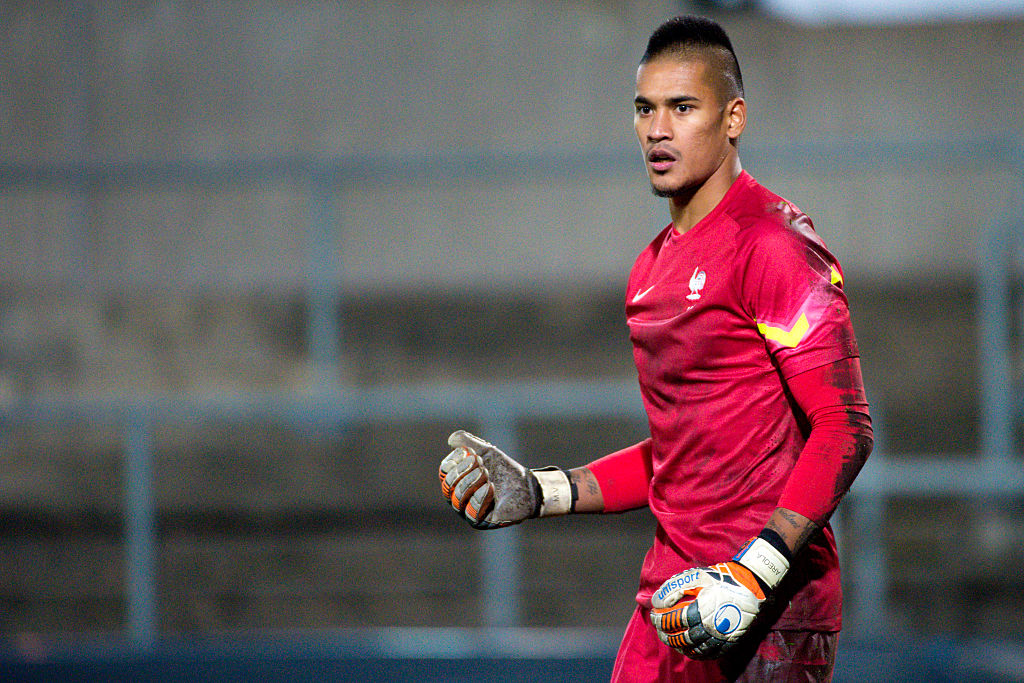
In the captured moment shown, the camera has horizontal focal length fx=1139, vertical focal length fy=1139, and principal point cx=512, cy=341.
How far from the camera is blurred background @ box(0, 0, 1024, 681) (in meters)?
5.65

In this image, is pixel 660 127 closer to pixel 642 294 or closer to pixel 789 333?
pixel 642 294

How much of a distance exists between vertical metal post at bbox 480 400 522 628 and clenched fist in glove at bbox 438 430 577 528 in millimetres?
2974

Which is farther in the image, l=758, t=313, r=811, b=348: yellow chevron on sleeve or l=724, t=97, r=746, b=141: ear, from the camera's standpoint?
l=724, t=97, r=746, b=141: ear

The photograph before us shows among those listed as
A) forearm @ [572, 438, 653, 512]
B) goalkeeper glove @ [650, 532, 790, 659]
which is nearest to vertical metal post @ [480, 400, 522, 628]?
forearm @ [572, 438, 653, 512]

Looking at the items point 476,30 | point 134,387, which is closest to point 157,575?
point 134,387

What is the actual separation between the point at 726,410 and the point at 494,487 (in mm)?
444

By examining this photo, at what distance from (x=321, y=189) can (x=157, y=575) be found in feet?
7.19

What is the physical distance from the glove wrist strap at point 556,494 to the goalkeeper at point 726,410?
0.17 feet

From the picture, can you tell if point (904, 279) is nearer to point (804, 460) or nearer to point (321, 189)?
point (321, 189)

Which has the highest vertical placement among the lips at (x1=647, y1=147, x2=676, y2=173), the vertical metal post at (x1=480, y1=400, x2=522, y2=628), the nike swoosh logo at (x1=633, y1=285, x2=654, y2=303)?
the lips at (x1=647, y1=147, x2=676, y2=173)

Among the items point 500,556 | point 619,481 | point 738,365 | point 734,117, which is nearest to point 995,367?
point 500,556

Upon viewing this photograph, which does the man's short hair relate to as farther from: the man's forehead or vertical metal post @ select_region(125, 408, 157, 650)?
vertical metal post @ select_region(125, 408, 157, 650)

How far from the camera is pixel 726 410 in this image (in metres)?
1.69

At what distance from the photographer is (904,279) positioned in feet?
21.4
